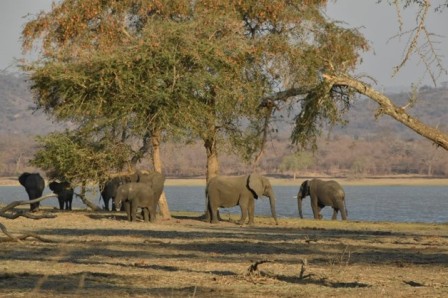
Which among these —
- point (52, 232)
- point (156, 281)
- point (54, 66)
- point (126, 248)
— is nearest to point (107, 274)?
point (156, 281)

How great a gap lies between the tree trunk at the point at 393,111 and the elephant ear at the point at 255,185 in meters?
16.7

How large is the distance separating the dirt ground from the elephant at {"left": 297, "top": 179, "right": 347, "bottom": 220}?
1734 cm

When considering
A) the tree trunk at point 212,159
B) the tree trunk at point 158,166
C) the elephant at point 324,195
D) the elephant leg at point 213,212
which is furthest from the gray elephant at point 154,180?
the elephant at point 324,195

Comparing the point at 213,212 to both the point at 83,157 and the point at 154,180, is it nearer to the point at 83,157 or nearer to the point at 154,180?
the point at 154,180

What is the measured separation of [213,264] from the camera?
60.3ft

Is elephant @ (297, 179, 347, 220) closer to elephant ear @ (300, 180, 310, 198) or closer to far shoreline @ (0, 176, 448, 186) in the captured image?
elephant ear @ (300, 180, 310, 198)

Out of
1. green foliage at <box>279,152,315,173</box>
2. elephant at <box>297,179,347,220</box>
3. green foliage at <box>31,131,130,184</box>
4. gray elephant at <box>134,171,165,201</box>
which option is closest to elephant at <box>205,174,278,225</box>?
gray elephant at <box>134,171,165,201</box>

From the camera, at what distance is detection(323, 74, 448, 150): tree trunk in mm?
18844

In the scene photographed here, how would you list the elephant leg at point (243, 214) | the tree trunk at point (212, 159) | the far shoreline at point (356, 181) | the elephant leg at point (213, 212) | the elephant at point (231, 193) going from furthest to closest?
the far shoreline at point (356, 181), the tree trunk at point (212, 159), the elephant at point (231, 193), the elephant leg at point (213, 212), the elephant leg at point (243, 214)

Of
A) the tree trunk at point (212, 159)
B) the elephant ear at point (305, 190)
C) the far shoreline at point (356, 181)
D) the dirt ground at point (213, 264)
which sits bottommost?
the dirt ground at point (213, 264)

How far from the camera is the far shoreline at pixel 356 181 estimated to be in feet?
550

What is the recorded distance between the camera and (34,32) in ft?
124

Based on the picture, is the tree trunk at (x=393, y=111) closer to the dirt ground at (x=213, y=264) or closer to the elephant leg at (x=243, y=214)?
the dirt ground at (x=213, y=264)

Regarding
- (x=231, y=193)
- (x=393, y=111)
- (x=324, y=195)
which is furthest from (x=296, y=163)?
(x=393, y=111)
